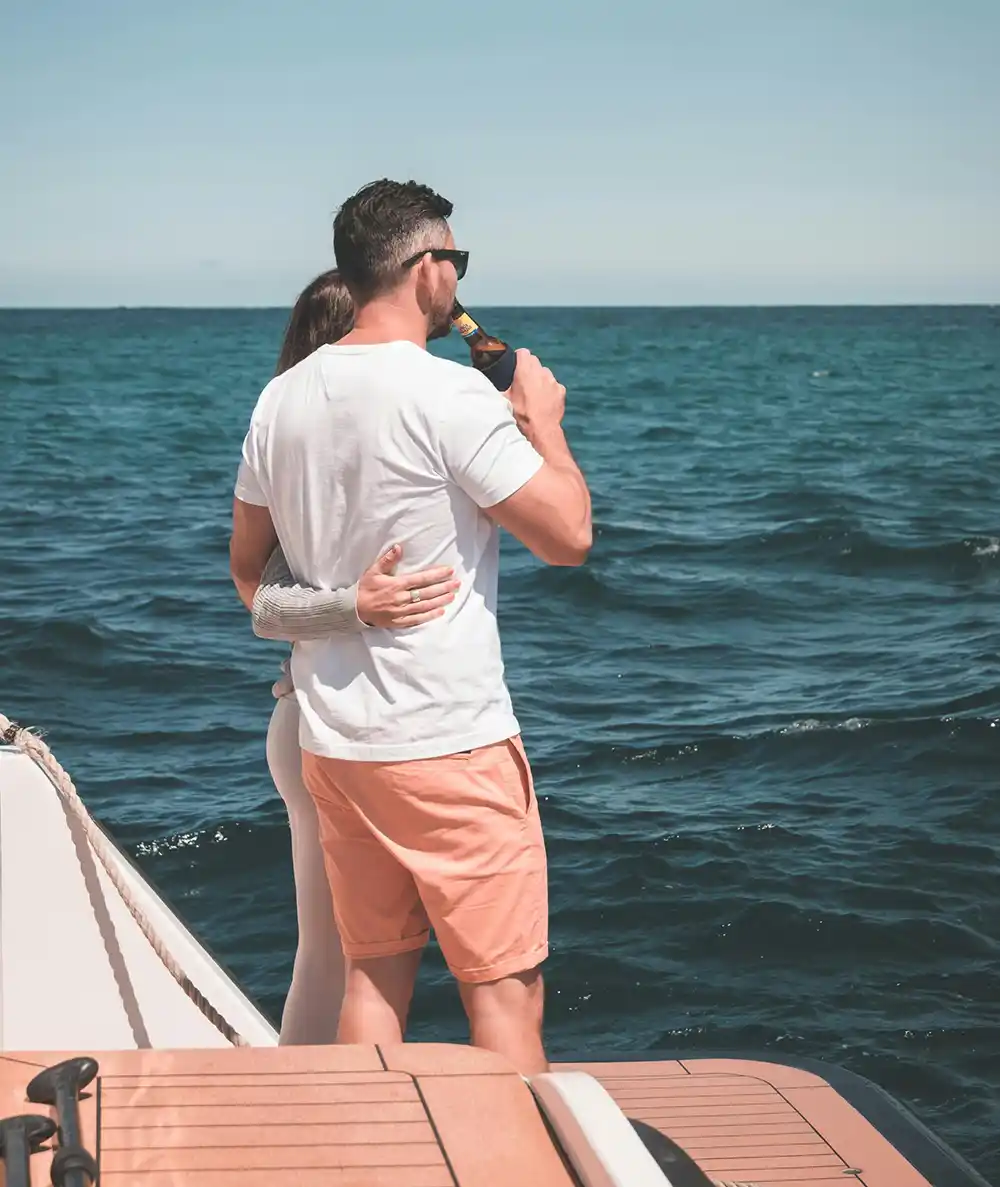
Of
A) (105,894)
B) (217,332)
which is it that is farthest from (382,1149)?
(217,332)

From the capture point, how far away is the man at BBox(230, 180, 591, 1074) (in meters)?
2.50

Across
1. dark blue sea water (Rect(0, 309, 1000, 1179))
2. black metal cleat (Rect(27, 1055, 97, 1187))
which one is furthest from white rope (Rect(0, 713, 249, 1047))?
dark blue sea water (Rect(0, 309, 1000, 1179))

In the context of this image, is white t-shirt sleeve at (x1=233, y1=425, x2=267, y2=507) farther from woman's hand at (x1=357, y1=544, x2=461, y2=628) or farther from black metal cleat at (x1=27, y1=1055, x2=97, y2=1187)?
black metal cleat at (x1=27, y1=1055, x2=97, y2=1187)

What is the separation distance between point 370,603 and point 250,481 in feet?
1.35

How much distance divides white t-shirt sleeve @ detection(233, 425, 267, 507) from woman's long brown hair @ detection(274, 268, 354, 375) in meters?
0.38

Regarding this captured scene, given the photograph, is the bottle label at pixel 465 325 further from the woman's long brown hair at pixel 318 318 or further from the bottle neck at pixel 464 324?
the woman's long brown hair at pixel 318 318

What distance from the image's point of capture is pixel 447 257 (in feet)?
8.64

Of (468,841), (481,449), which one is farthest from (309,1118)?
(481,449)

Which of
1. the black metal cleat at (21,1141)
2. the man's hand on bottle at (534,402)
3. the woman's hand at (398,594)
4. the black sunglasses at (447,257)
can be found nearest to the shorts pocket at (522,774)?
the woman's hand at (398,594)

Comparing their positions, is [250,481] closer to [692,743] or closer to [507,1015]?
[507,1015]

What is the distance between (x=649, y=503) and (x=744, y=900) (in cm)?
1298

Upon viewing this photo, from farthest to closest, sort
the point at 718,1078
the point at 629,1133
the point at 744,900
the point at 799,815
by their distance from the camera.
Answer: the point at 799,815, the point at 744,900, the point at 718,1078, the point at 629,1133

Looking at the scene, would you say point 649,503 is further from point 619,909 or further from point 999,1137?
point 999,1137

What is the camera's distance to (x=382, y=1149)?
2.03m
